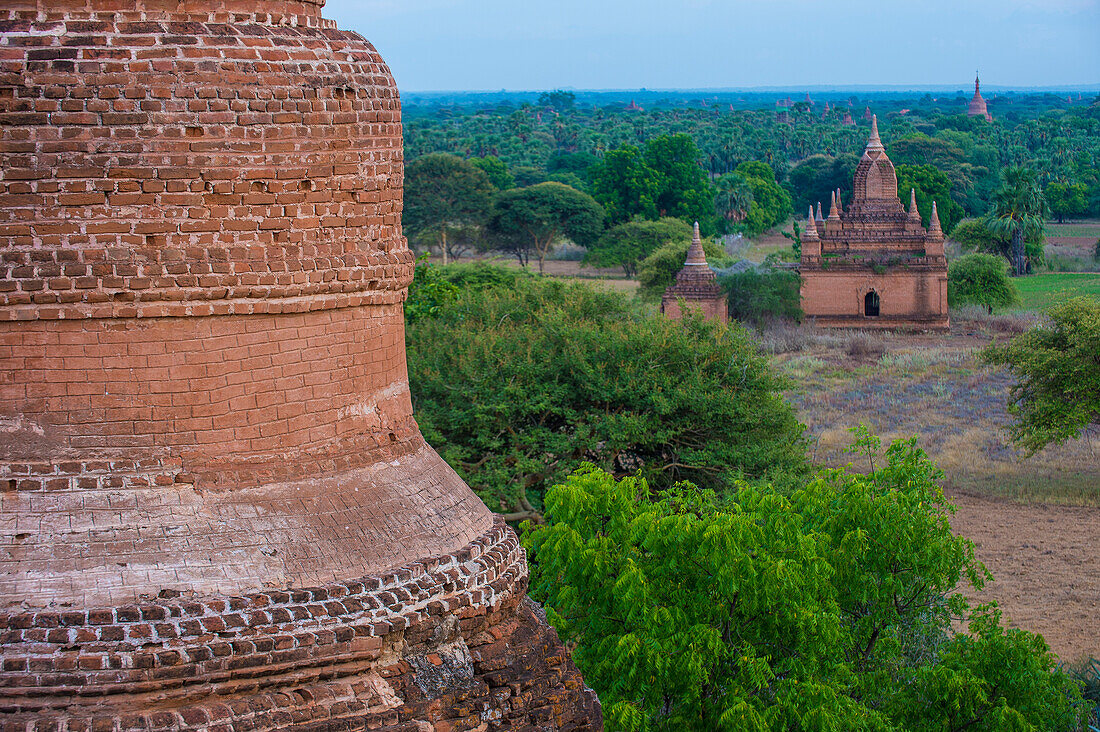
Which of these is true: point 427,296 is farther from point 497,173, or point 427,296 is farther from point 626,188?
point 497,173

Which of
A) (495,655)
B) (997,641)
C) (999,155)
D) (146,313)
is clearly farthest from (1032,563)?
(999,155)

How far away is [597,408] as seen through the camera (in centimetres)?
2038

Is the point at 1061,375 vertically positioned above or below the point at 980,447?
above

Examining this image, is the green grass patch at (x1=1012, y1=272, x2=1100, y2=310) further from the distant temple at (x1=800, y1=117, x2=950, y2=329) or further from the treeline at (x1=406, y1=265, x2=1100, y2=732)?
the treeline at (x1=406, y1=265, x2=1100, y2=732)

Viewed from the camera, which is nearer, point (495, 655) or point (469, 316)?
point (495, 655)

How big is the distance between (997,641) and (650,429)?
935 cm

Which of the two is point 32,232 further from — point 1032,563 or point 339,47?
point 1032,563

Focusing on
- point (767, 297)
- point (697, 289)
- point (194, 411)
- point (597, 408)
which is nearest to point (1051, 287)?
point (767, 297)

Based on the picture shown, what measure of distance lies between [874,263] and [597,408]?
2821 cm

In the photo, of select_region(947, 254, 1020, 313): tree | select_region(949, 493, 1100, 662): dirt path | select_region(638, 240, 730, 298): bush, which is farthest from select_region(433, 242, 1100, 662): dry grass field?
select_region(638, 240, 730, 298): bush

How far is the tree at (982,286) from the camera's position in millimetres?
51750

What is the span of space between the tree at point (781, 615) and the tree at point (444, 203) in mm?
61213

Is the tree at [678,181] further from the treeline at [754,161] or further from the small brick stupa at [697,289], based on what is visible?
the small brick stupa at [697,289]

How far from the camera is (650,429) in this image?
20109mm
